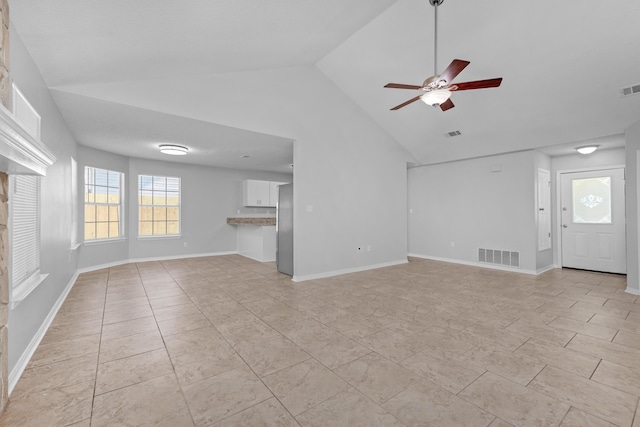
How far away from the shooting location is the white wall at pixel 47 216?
7.06 feet

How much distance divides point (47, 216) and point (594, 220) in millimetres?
8797

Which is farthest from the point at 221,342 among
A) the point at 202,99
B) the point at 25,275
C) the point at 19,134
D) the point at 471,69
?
the point at 471,69

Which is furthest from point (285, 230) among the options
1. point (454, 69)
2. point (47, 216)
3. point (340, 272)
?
point (454, 69)

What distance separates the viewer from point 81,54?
8.25ft

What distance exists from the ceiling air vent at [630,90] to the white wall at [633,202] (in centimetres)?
75

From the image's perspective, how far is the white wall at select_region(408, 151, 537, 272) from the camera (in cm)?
563

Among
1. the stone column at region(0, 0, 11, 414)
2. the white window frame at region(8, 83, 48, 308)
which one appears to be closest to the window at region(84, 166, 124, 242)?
the white window frame at region(8, 83, 48, 308)

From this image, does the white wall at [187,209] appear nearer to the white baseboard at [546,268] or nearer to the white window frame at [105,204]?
the white window frame at [105,204]

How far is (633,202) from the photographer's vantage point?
4.23 m

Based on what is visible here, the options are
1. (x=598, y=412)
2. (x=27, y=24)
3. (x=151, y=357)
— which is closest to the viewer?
(x=598, y=412)

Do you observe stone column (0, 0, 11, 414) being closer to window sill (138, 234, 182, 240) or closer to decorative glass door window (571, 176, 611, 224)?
window sill (138, 234, 182, 240)

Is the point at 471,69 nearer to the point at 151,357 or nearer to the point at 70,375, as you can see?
the point at 151,357

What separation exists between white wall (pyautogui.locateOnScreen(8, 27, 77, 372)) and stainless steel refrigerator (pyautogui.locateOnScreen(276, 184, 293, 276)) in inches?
126

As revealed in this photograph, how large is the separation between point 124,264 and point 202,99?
456 centimetres
